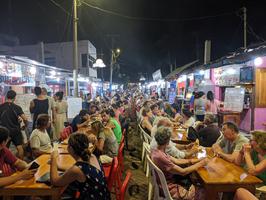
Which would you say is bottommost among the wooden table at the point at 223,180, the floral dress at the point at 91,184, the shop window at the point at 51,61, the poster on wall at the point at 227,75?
the wooden table at the point at 223,180

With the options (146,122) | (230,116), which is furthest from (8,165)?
(230,116)

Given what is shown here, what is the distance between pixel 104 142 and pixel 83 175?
2.40m

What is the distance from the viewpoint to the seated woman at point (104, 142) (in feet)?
15.2

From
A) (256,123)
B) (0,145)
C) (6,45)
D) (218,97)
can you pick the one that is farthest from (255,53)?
(6,45)

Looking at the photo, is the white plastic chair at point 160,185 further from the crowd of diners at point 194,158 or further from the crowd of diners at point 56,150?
the crowd of diners at point 56,150

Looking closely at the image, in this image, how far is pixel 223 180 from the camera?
2873 millimetres

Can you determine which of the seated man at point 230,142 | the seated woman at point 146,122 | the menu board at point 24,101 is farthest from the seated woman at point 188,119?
the menu board at point 24,101

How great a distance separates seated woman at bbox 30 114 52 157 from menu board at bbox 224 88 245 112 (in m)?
7.20

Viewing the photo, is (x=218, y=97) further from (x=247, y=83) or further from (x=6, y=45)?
(x=6, y=45)

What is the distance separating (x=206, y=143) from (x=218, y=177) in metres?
2.02

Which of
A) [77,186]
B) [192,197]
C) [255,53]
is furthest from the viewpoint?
[255,53]

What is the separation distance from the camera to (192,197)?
10.4ft

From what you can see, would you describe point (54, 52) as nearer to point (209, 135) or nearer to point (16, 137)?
point (16, 137)

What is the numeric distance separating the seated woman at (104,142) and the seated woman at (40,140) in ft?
2.89
